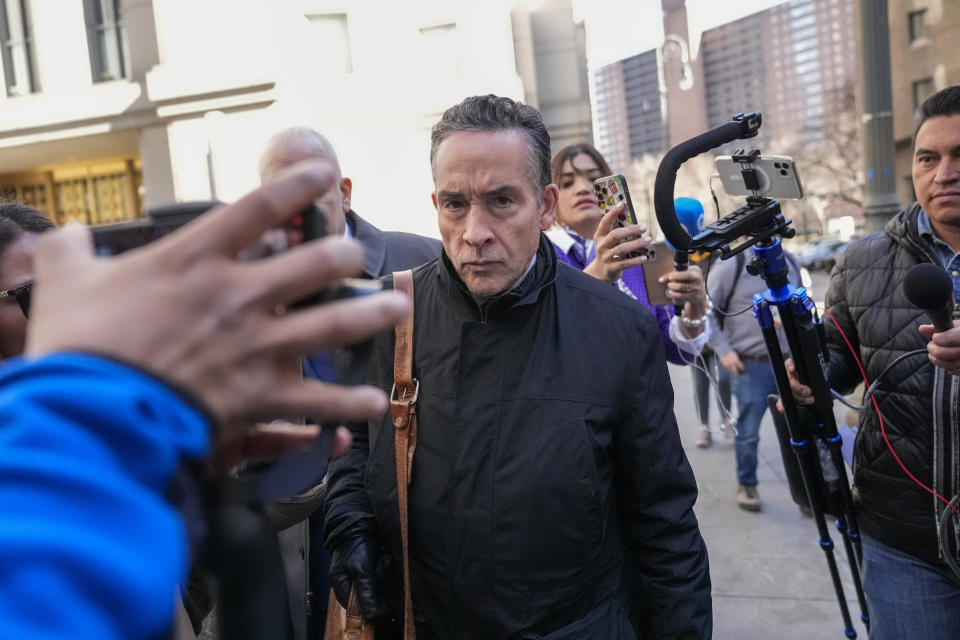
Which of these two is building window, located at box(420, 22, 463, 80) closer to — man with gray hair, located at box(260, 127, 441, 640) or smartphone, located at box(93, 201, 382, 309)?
man with gray hair, located at box(260, 127, 441, 640)

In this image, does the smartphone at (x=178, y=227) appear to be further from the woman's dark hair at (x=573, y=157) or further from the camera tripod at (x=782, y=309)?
the woman's dark hair at (x=573, y=157)

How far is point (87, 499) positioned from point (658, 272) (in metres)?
3.04

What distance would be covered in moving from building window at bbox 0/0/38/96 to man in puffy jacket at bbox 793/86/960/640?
574 inches

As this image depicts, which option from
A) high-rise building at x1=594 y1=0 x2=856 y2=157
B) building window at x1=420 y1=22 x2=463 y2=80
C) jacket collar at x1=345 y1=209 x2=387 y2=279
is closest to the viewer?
jacket collar at x1=345 y1=209 x2=387 y2=279

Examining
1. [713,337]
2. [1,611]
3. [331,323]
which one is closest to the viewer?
[1,611]

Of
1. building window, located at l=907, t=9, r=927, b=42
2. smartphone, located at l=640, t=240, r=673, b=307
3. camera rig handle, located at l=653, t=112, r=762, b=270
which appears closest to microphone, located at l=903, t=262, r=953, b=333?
camera rig handle, located at l=653, t=112, r=762, b=270

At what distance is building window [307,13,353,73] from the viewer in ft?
42.5

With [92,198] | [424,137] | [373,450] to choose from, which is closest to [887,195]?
[373,450]

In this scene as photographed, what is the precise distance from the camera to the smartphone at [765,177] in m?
2.35

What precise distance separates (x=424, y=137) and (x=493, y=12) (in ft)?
8.29

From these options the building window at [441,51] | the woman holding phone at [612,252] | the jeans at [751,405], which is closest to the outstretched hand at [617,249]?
the woman holding phone at [612,252]

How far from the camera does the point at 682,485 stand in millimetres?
2166

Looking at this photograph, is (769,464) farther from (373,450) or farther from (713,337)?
(373,450)

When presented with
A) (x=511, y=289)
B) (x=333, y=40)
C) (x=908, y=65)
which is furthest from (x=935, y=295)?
(x=908, y=65)
